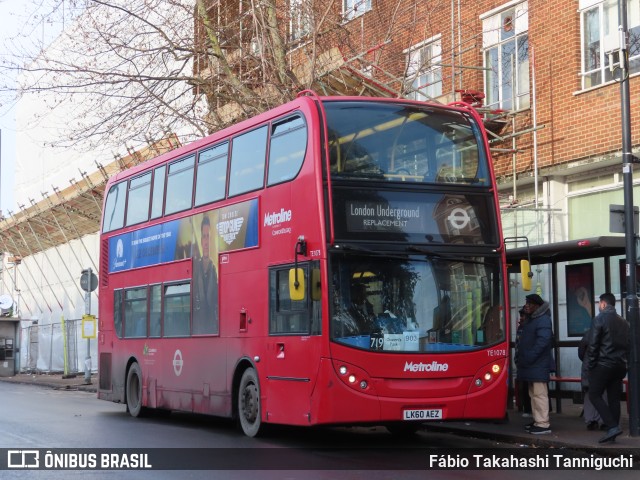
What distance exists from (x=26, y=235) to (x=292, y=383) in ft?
119

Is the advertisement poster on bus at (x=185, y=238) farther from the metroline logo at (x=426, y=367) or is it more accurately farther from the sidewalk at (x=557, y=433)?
the sidewalk at (x=557, y=433)

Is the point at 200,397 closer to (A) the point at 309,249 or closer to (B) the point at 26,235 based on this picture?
(A) the point at 309,249

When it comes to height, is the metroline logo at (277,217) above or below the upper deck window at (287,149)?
below

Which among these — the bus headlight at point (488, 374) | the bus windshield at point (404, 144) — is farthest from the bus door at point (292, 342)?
the bus headlight at point (488, 374)

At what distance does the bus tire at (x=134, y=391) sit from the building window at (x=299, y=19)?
6.98 meters

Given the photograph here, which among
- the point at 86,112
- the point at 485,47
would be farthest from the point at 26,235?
the point at 485,47

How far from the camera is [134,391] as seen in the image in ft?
63.0

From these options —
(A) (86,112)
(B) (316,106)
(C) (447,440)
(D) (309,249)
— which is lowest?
(C) (447,440)

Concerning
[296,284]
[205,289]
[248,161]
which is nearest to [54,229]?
[205,289]

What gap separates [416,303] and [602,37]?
8.37 meters

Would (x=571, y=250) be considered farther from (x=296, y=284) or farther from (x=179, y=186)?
(x=179, y=186)

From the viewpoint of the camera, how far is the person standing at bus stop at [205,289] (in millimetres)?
15602

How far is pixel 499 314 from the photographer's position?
13102mm

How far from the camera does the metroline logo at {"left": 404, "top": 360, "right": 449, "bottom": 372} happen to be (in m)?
12.5
